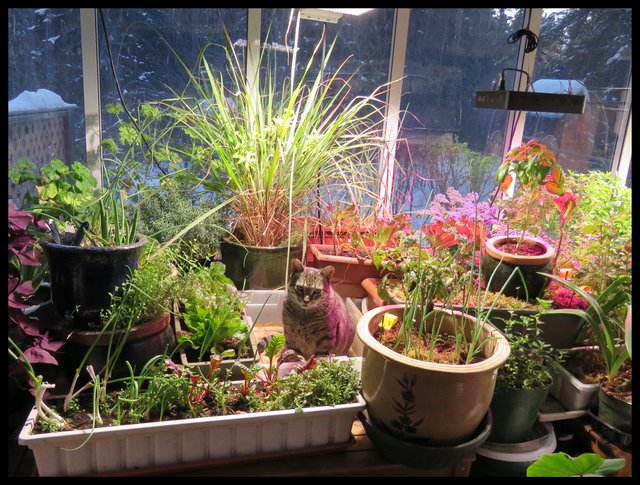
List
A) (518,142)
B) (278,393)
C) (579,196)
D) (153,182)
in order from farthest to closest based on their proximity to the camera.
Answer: (518,142) < (153,182) < (579,196) < (278,393)

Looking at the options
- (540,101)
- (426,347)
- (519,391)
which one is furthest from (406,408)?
(540,101)

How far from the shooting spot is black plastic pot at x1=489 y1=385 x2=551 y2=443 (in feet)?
4.25

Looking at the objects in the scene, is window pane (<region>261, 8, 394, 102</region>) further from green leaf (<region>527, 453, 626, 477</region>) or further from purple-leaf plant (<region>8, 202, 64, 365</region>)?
green leaf (<region>527, 453, 626, 477</region>)

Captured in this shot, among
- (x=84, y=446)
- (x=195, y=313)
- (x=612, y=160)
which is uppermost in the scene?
(x=612, y=160)

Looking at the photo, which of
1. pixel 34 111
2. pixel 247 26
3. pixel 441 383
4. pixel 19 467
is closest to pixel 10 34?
pixel 34 111

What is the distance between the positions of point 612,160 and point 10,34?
299 cm

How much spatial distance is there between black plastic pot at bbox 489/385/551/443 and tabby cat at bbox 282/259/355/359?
1.56ft

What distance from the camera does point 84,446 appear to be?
41.2 inches

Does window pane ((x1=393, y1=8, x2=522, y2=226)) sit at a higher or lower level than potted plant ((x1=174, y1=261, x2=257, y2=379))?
higher

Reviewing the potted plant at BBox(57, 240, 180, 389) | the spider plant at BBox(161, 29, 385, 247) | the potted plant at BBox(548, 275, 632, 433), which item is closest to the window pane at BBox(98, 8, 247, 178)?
the spider plant at BBox(161, 29, 385, 247)

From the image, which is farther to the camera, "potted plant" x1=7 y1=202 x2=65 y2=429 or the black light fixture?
the black light fixture

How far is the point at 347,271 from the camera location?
1.96m

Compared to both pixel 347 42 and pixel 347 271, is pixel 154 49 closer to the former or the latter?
pixel 347 42

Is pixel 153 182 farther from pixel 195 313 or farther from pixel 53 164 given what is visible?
pixel 195 313
